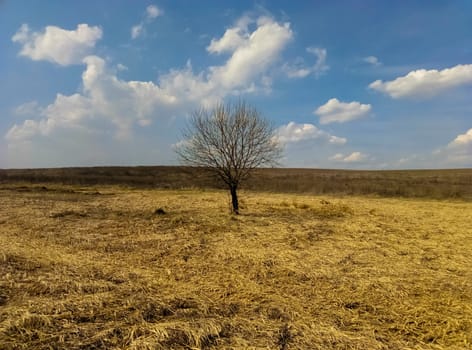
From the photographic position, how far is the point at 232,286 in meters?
6.64

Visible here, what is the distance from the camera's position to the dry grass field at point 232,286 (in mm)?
4410

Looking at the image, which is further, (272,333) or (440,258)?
(440,258)

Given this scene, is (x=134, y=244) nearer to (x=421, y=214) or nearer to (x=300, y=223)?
(x=300, y=223)

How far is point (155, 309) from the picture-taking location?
512 centimetres

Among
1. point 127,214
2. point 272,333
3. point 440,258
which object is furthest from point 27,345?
point 127,214

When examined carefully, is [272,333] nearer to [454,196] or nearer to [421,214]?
[421,214]

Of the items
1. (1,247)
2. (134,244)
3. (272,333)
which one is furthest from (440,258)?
(1,247)

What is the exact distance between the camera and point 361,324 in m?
5.10

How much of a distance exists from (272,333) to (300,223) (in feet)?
32.2

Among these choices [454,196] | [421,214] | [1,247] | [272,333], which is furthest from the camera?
[454,196]

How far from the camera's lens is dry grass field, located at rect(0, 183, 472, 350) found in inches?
174

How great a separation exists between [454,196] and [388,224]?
60.6 ft

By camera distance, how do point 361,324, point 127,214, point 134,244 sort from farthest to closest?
1. point 127,214
2. point 134,244
3. point 361,324

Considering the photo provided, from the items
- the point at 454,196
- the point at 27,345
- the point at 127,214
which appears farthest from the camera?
the point at 454,196
